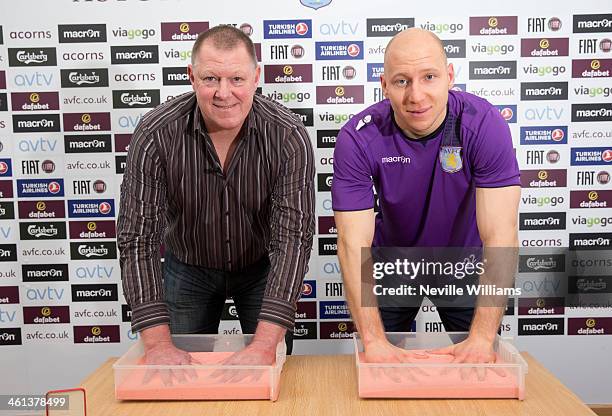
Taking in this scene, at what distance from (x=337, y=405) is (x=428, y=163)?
84cm

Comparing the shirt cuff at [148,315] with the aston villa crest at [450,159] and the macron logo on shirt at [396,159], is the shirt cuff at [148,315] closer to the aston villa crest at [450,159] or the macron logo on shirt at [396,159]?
the macron logo on shirt at [396,159]

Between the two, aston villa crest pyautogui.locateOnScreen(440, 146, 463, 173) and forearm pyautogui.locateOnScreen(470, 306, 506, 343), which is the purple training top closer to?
aston villa crest pyautogui.locateOnScreen(440, 146, 463, 173)

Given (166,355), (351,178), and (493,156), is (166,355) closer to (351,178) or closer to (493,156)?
(351,178)

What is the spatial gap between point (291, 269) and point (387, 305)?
1.61 feet

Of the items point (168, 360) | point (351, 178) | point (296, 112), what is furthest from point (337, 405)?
point (296, 112)

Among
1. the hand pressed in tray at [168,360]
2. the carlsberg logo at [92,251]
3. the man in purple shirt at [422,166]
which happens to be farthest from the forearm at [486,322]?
the carlsberg logo at [92,251]

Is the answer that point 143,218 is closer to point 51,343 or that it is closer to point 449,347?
point 449,347

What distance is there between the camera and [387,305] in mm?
2199

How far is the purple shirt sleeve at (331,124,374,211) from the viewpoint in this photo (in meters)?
1.92

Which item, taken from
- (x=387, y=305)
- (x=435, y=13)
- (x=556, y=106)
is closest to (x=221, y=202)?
(x=387, y=305)

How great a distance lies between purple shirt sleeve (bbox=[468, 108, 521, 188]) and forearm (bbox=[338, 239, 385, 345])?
0.43 metres

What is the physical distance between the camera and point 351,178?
1933 millimetres

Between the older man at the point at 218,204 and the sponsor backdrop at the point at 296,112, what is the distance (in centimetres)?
92

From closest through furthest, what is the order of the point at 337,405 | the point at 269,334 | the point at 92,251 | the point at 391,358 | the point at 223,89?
1. the point at 337,405
2. the point at 391,358
3. the point at 269,334
4. the point at 223,89
5. the point at 92,251
